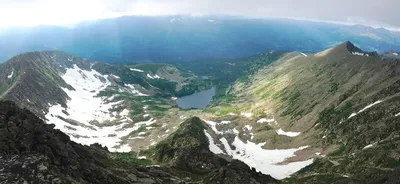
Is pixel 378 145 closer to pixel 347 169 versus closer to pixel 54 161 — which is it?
pixel 347 169

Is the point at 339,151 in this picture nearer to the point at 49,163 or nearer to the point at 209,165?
the point at 209,165

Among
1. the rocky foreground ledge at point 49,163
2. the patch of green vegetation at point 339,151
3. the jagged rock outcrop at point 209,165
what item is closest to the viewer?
the rocky foreground ledge at point 49,163

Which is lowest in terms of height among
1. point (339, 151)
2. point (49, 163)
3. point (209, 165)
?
point (209, 165)

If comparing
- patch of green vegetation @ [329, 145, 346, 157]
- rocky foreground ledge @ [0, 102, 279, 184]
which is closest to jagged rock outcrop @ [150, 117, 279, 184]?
rocky foreground ledge @ [0, 102, 279, 184]

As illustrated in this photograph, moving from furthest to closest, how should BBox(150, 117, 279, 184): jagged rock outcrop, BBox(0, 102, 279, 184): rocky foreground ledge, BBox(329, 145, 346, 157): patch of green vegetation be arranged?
BBox(329, 145, 346, 157): patch of green vegetation, BBox(150, 117, 279, 184): jagged rock outcrop, BBox(0, 102, 279, 184): rocky foreground ledge

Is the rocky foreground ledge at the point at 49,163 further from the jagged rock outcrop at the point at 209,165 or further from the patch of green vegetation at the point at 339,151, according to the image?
the patch of green vegetation at the point at 339,151

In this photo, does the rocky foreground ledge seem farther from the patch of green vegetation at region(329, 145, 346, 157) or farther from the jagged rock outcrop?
the patch of green vegetation at region(329, 145, 346, 157)

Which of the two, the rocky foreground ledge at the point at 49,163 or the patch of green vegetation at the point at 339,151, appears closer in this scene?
the rocky foreground ledge at the point at 49,163

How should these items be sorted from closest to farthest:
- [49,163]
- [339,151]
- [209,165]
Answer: [49,163] < [209,165] < [339,151]

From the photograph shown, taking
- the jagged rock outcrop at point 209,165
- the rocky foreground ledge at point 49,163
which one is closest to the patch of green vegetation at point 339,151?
the jagged rock outcrop at point 209,165

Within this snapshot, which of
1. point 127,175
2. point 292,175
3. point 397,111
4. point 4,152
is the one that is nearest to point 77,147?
point 127,175

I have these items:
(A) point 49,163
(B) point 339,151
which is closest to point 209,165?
(B) point 339,151
